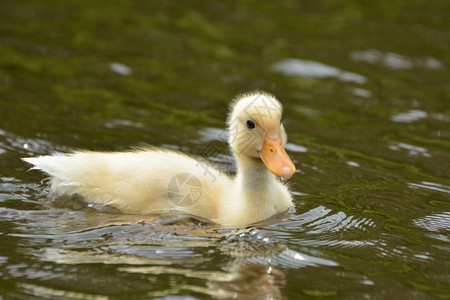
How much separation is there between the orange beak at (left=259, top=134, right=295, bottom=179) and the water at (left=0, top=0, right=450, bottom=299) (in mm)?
411

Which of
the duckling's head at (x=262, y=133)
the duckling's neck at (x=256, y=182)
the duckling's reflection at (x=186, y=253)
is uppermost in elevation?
the duckling's head at (x=262, y=133)

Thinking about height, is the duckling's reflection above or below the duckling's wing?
below

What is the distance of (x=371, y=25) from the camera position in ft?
37.8

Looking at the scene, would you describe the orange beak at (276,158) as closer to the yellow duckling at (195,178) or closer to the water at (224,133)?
the yellow duckling at (195,178)

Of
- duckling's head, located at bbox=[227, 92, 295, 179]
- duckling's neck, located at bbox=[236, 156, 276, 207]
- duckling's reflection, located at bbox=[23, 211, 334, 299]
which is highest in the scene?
duckling's head, located at bbox=[227, 92, 295, 179]

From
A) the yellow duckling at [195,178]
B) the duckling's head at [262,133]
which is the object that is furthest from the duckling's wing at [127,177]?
the duckling's head at [262,133]

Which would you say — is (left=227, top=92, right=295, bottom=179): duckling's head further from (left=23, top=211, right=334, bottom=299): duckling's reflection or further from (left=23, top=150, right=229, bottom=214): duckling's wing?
(left=23, top=211, right=334, bottom=299): duckling's reflection

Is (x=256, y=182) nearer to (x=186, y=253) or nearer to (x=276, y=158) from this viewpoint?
(x=276, y=158)

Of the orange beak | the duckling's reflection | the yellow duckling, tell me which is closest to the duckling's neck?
the yellow duckling

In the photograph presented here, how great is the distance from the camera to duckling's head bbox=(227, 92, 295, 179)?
5332mm

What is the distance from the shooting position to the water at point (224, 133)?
15.0 feet

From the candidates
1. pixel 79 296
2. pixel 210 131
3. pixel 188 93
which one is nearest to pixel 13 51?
pixel 188 93

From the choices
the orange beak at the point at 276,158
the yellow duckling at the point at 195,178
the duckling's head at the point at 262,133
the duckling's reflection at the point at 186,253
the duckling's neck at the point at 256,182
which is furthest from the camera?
the duckling's neck at the point at 256,182

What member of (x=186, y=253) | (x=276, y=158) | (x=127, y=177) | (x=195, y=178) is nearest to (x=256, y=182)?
(x=276, y=158)
